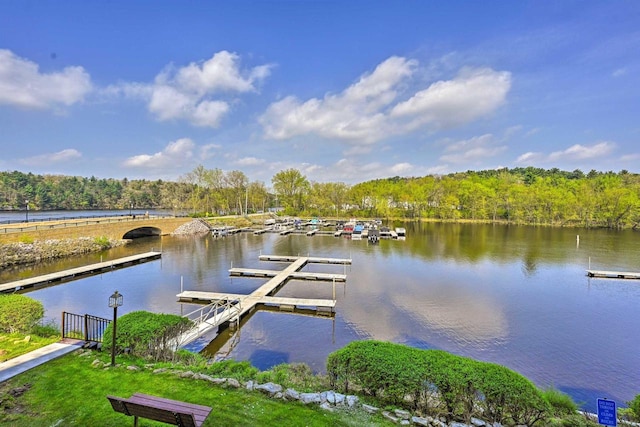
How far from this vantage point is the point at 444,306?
1800 cm

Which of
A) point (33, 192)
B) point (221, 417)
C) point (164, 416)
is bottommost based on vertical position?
point (221, 417)

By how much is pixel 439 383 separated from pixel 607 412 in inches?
109

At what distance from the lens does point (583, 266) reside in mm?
28547

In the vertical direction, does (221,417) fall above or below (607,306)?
above

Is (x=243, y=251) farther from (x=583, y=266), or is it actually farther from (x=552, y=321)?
(x=583, y=266)

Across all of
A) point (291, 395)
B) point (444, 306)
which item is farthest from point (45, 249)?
point (444, 306)

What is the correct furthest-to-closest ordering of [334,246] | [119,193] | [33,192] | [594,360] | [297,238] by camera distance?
1. [119,193]
2. [33,192]
3. [297,238]
4. [334,246]
5. [594,360]

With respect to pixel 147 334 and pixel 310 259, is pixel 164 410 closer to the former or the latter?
pixel 147 334

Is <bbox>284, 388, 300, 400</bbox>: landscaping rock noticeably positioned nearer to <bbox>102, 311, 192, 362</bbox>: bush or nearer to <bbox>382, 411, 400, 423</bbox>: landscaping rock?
<bbox>382, 411, 400, 423</bbox>: landscaping rock

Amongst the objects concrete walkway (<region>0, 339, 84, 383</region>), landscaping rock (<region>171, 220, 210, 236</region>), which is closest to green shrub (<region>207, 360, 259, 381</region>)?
concrete walkway (<region>0, 339, 84, 383</region>)

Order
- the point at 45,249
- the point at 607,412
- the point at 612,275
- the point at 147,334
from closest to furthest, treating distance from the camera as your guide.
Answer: the point at 607,412, the point at 147,334, the point at 612,275, the point at 45,249

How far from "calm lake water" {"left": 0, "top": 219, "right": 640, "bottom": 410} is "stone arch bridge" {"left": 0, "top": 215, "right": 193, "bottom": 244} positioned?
3807mm

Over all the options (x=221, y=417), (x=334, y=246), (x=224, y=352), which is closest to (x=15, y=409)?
(x=221, y=417)

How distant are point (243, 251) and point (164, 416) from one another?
3226cm
